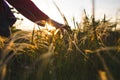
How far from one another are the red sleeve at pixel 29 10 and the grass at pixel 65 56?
14.4 inches

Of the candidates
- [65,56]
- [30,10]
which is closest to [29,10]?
[30,10]

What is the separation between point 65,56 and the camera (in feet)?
6.45

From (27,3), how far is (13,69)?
0.96 metres

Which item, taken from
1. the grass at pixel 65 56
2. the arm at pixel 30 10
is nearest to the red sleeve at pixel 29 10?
the arm at pixel 30 10

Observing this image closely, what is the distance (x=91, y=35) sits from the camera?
2.27m

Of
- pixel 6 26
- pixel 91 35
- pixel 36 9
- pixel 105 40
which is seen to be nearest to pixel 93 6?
pixel 91 35

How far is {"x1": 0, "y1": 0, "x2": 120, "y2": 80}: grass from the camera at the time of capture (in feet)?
5.22

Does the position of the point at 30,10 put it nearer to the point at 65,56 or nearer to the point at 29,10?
the point at 29,10

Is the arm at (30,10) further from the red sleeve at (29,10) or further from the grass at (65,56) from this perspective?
the grass at (65,56)

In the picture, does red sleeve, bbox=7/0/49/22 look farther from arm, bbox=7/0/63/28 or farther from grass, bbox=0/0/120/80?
grass, bbox=0/0/120/80

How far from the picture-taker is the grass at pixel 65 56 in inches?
62.6

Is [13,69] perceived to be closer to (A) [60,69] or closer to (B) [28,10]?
(A) [60,69]

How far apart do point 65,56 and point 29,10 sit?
44.3 inches

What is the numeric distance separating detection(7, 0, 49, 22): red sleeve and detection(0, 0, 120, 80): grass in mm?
367
